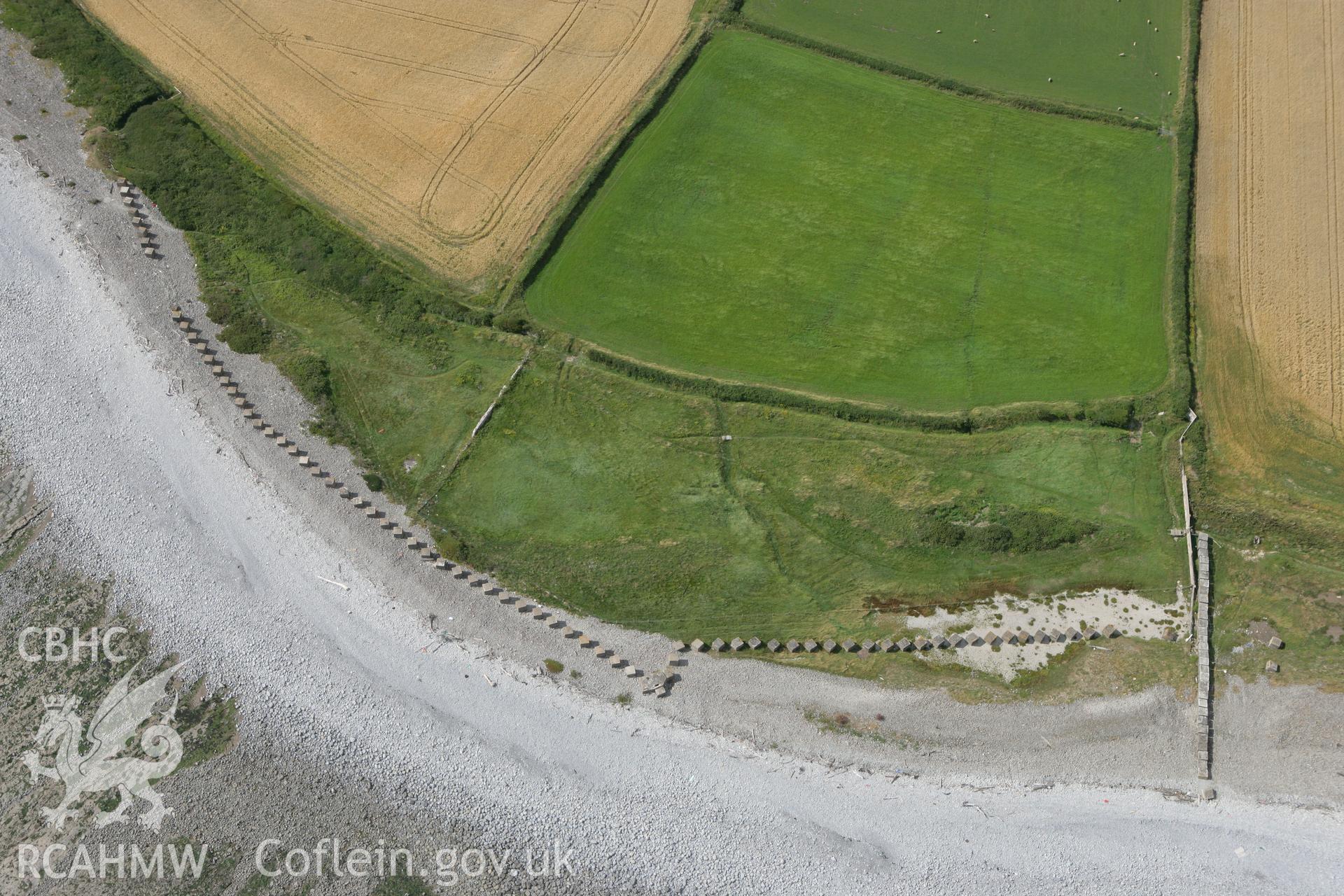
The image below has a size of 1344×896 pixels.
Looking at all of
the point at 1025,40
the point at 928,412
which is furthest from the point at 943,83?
the point at 928,412

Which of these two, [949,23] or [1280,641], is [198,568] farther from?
[949,23]

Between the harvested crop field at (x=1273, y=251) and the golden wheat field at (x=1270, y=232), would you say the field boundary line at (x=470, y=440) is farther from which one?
the golden wheat field at (x=1270, y=232)

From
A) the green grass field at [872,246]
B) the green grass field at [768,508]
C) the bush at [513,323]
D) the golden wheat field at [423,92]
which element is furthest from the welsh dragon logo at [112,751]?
the green grass field at [872,246]

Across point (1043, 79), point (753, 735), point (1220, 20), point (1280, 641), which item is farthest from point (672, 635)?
point (1220, 20)

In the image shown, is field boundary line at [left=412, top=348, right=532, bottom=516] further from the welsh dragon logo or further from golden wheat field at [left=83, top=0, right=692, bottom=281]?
the welsh dragon logo

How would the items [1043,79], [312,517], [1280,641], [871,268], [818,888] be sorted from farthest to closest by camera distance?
[1043,79], [871,268], [312,517], [1280,641], [818,888]

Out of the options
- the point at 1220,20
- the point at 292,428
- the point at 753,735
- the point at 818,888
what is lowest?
the point at 818,888

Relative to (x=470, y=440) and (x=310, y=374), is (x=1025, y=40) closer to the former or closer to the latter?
(x=470, y=440)
